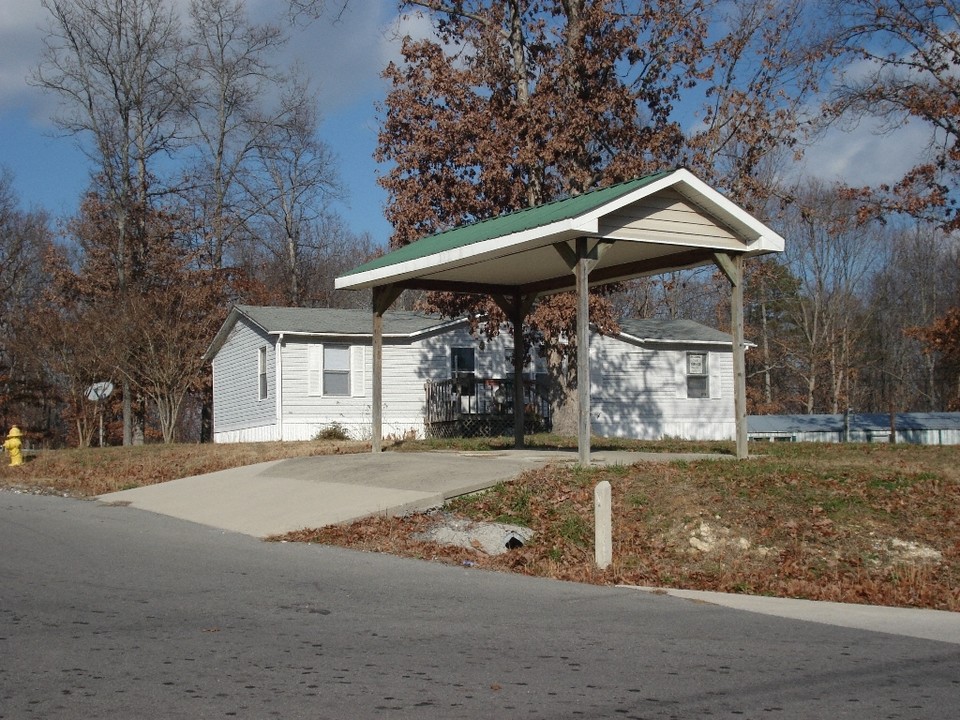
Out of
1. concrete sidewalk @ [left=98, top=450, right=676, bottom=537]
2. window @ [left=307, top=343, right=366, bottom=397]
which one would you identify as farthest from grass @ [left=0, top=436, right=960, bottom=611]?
window @ [left=307, top=343, right=366, bottom=397]

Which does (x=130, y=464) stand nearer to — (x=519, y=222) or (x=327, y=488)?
(x=327, y=488)

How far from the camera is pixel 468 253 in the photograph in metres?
16.2

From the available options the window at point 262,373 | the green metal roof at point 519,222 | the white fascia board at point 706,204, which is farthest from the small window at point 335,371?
the white fascia board at point 706,204

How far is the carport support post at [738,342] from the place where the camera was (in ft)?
53.9

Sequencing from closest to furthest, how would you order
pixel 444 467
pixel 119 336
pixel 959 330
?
pixel 444 467 < pixel 959 330 < pixel 119 336

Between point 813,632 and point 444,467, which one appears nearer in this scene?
point 813,632

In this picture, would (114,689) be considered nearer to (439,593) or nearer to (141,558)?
(439,593)

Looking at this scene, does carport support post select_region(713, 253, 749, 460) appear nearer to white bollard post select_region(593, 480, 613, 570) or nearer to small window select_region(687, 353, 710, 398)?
white bollard post select_region(593, 480, 613, 570)

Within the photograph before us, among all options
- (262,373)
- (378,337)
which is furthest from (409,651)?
(262,373)

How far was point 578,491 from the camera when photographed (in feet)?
43.7

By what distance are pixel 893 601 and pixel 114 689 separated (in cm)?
677

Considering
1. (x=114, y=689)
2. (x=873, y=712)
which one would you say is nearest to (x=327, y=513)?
(x=114, y=689)

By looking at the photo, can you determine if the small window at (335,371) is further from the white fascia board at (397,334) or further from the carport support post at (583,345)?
the carport support post at (583,345)

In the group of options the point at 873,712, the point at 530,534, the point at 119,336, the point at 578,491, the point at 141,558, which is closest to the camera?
the point at 873,712
